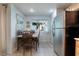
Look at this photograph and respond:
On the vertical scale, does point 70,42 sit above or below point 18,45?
above

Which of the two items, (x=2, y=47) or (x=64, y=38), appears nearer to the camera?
(x=64, y=38)

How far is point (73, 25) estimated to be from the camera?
146 inches

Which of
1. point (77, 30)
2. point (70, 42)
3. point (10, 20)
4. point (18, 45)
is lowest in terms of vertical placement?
point (18, 45)

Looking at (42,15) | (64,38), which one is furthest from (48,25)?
(64,38)

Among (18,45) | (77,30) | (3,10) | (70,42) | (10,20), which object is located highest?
(3,10)

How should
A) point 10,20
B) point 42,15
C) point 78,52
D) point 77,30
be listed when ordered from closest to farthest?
point 78,52
point 77,30
point 10,20
point 42,15

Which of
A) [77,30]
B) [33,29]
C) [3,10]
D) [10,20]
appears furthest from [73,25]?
[33,29]

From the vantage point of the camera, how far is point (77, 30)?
368cm

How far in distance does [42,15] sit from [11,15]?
300 centimetres

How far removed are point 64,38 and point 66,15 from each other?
25.5 inches

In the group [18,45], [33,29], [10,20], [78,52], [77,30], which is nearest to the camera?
[78,52]

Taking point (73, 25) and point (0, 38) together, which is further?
point (0, 38)

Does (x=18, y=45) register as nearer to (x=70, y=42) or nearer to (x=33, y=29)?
(x=33, y=29)

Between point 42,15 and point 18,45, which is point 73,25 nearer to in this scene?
point 18,45
